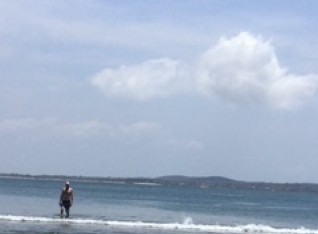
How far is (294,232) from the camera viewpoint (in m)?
42.4

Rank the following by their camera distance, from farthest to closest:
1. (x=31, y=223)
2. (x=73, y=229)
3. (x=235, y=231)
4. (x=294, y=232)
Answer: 1. (x=294, y=232)
2. (x=235, y=231)
3. (x=31, y=223)
4. (x=73, y=229)

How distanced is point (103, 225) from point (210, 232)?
196 inches

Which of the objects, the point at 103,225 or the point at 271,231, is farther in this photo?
the point at 271,231

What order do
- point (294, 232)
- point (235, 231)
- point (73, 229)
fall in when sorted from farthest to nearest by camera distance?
point (294, 232) → point (235, 231) → point (73, 229)

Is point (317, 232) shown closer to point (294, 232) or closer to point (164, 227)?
point (294, 232)

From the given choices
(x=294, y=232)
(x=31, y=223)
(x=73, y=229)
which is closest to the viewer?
(x=73, y=229)

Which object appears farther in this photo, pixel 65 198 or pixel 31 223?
pixel 65 198

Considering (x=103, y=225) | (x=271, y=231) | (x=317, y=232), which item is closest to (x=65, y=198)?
(x=103, y=225)

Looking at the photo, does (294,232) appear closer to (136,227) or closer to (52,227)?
(136,227)

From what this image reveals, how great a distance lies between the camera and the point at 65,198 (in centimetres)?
4006

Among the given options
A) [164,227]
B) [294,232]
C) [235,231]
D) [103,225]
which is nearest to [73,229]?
[103,225]

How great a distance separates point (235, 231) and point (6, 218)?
36.0ft

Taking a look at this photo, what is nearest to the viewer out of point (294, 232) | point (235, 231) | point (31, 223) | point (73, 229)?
point (73, 229)

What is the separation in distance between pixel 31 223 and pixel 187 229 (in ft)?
24.1
